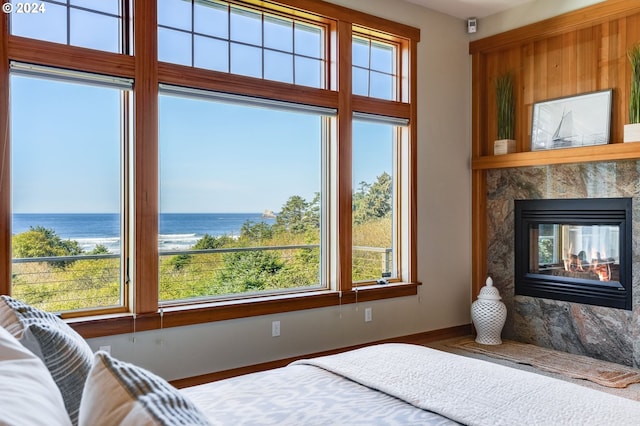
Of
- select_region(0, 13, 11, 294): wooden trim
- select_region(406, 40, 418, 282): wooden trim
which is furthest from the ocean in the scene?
select_region(406, 40, 418, 282): wooden trim

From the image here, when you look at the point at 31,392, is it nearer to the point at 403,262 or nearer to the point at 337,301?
the point at 337,301

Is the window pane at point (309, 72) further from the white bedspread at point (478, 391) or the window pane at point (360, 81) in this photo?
the white bedspread at point (478, 391)

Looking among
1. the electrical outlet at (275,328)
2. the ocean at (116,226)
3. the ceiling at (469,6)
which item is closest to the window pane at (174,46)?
the ocean at (116,226)

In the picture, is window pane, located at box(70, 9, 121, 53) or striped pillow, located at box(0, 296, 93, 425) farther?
window pane, located at box(70, 9, 121, 53)

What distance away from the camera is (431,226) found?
15.7 feet

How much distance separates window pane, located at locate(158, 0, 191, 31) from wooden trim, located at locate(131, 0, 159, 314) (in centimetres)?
11

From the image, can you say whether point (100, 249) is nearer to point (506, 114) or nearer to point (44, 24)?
point (44, 24)

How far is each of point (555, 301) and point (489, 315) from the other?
575 millimetres

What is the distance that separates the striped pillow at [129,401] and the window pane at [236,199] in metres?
2.64

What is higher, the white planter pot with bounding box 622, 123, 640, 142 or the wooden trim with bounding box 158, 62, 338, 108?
the wooden trim with bounding box 158, 62, 338, 108

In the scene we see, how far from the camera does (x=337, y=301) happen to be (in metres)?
4.10

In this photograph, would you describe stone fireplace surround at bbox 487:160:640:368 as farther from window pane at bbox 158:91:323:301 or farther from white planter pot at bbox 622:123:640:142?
window pane at bbox 158:91:323:301

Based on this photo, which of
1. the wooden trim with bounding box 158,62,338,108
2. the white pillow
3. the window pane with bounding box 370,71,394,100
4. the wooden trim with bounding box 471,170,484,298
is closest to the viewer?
the white pillow

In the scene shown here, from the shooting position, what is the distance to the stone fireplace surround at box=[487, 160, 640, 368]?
4.02 meters
